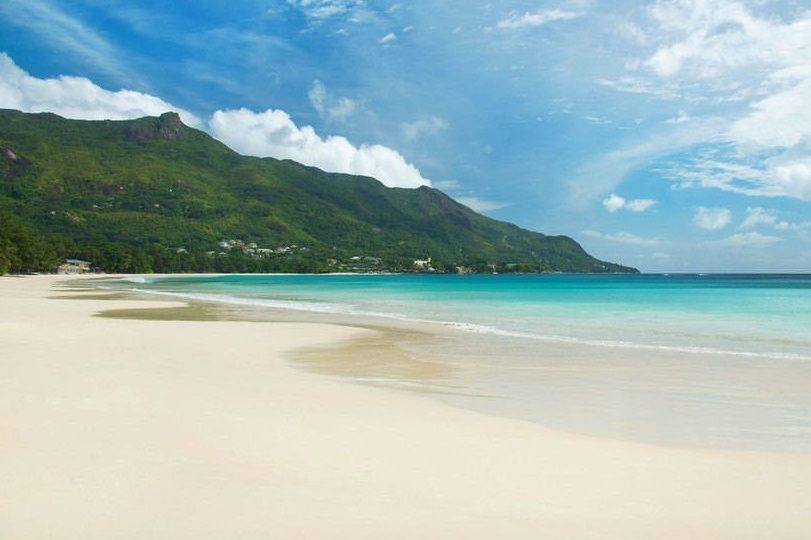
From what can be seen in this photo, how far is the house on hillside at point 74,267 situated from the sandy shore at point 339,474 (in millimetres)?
133509

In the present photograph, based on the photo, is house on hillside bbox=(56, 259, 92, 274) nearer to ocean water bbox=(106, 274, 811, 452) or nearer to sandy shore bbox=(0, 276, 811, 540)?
ocean water bbox=(106, 274, 811, 452)

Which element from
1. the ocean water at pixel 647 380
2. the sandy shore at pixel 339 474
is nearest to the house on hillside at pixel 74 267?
the ocean water at pixel 647 380

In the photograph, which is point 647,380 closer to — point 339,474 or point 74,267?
point 339,474

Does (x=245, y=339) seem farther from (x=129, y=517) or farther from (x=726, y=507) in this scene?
(x=726, y=507)

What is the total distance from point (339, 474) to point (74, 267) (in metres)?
142

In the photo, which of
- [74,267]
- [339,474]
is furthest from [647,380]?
[74,267]

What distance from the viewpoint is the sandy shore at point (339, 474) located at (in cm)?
496

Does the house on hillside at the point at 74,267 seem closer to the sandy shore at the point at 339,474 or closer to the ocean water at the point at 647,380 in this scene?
the ocean water at the point at 647,380

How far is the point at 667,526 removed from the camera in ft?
16.5

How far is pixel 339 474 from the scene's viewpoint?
613 cm

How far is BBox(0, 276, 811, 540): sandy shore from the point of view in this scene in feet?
16.3

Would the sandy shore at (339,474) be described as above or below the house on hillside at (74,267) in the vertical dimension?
below

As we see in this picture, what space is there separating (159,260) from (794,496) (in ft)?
527

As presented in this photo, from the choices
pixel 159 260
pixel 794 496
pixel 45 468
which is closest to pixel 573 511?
pixel 794 496
